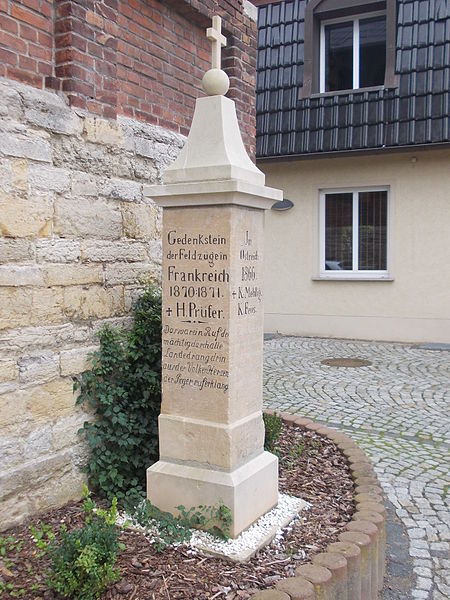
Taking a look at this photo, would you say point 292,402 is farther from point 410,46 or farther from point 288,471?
point 410,46

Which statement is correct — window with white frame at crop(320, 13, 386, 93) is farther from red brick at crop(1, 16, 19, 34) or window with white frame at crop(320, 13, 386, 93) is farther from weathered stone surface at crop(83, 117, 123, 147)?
red brick at crop(1, 16, 19, 34)

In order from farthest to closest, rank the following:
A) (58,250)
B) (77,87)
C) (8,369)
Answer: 1. (77,87)
2. (58,250)
3. (8,369)

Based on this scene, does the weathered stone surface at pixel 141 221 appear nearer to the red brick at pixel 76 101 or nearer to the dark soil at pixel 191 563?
the red brick at pixel 76 101

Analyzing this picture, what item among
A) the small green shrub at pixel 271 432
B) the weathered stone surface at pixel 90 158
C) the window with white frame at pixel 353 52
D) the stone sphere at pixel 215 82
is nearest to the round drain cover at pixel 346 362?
the small green shrub at pixel 271 432

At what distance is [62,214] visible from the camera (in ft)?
12.1

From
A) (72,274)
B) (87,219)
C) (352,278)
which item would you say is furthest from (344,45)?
(72,274)

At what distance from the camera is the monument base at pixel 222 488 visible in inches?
127

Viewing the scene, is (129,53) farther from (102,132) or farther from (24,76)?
(24,76)

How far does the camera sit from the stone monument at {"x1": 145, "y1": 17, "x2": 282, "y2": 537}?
3250 mm

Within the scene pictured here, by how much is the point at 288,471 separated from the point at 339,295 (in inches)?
297

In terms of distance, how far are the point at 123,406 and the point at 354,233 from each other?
27.8ft

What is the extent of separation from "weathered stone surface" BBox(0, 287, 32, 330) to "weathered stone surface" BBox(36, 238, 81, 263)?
0.24 metres

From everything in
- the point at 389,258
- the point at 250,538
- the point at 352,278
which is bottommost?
the point at 250,538

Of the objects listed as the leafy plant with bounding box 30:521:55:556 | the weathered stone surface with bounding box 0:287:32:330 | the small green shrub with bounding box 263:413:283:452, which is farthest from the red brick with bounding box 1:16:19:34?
the small green shrub with bounding box 263:413:283:452
